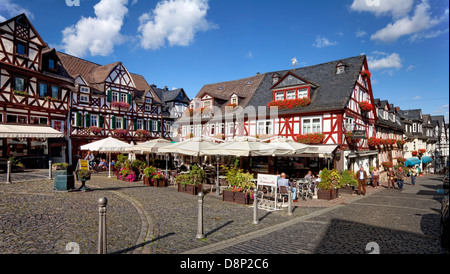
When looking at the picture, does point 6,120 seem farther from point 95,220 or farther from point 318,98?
point 318,98

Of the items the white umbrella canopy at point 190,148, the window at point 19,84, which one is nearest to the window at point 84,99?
the window at point 19,84

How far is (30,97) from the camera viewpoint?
23.6 meters

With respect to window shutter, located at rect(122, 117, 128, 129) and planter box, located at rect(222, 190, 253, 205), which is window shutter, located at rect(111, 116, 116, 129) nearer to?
window shutter, located at rect(122, 117, 128, 129)

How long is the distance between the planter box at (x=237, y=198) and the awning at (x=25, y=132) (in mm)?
17031

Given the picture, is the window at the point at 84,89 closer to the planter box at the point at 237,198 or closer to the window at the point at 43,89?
the window at the point at 43,89

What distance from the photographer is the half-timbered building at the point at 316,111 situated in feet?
65.4

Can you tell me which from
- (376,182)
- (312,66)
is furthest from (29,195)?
(312,66)

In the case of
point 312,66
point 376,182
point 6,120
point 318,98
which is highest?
point 312,66

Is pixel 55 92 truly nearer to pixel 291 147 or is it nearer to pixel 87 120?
pixel 87 120

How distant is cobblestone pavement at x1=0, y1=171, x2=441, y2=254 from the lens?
18.4 ft

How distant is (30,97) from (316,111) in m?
24.7

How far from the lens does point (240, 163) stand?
2441 centimetres

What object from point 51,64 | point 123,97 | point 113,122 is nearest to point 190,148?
point 51,64
